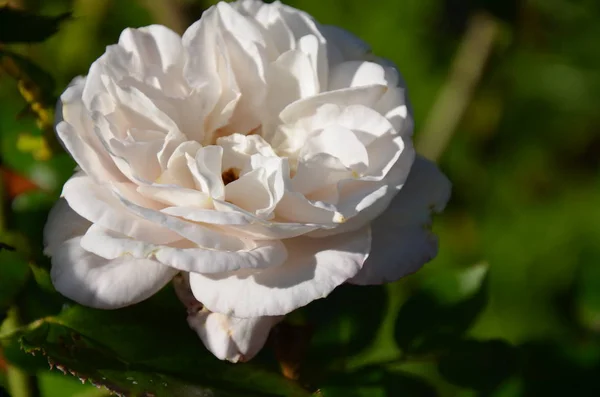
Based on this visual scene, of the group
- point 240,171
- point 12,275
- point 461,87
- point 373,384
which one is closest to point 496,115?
point 461,87

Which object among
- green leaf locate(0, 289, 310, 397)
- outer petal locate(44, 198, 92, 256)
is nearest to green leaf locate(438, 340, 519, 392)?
green leaf locate(0, 289, 310, 397)

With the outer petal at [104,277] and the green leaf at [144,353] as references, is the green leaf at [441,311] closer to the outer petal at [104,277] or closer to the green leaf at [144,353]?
the green leaf at [144,353]

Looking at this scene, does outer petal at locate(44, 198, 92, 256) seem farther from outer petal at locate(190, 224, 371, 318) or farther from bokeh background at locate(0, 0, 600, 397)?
bokeh background at locate(0, 0, 600, 397)

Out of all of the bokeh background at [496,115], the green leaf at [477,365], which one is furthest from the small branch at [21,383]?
the bokeh background at [496,115]

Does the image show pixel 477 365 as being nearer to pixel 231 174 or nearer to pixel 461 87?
pixel 231 174

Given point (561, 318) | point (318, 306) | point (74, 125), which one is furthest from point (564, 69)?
point (74, 125)
